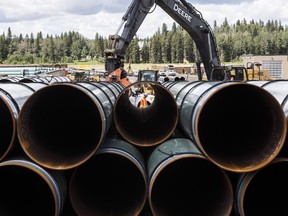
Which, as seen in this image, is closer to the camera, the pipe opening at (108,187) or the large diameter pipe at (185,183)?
the large diameter pipe at (185,183)

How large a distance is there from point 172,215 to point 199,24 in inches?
432

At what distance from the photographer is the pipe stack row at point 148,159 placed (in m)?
3.34

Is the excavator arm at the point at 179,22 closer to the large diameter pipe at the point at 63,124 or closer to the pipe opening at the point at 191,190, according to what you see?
the large diameter pipe at the point at 63,124

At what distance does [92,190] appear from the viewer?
13.1 feet

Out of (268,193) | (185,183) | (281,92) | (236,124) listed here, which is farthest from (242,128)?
(185,183)

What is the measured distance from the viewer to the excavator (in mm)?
12758

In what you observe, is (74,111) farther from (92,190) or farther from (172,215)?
(172,215)

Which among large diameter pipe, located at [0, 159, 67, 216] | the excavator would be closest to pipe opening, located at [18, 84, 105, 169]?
large diameter pipe, located at [0, 159, 67, 216]

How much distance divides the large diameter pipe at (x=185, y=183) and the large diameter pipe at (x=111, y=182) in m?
0.19

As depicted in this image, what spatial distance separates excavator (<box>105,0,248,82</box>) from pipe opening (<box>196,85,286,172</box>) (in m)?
7.96

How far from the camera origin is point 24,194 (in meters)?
3.89

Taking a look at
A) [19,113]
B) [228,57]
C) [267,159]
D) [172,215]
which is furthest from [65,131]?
[228,57]

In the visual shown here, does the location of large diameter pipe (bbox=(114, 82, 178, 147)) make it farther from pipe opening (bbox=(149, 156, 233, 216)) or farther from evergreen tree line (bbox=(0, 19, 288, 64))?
evergreen tree line (bbox=(0, 19, 288, 64))

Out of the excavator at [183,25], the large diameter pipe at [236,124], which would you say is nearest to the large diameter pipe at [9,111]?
the large diameter pipe at [236,124]
